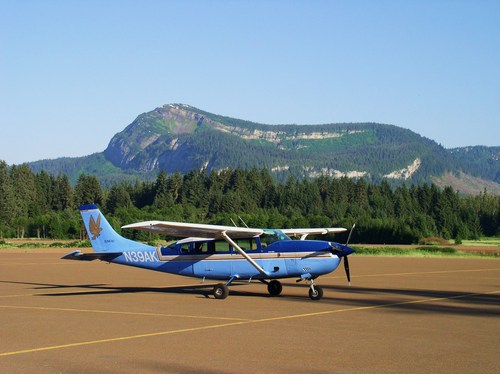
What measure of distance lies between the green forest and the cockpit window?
9291cm

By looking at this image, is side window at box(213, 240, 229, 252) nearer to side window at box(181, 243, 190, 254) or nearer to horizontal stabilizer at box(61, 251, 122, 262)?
side window at box(181, 243, 190, 254)

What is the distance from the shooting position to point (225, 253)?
75.3 feet

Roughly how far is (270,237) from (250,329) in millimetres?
7866

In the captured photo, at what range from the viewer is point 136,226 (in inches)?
824

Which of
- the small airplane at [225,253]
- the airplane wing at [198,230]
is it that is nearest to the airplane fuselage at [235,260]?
the small airplane at [225,253]

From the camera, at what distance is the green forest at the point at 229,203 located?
126m

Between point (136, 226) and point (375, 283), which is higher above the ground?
A: point (136, 226)

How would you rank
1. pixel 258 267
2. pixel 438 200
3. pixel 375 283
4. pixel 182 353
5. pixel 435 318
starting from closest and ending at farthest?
pixel 182 353, pixel 435 318, pixel 258 267, pixel 375 283, pixel 438 200

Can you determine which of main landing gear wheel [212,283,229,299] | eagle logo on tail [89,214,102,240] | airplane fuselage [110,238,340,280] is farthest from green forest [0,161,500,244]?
main landing gear wheel [212,283,229,299]

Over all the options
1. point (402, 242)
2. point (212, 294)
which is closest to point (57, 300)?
point (212, 294)

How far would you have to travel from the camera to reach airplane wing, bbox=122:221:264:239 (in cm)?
2141

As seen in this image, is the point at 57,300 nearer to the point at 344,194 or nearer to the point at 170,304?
the point at 170,304

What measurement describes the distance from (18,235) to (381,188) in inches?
2993

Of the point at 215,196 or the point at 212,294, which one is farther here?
the point at 215,196
